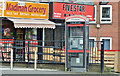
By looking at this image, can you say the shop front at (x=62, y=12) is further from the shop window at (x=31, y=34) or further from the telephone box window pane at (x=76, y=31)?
the telephone box window pane at (x=76, y=31)

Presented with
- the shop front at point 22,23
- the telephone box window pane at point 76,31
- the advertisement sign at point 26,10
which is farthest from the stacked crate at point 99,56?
the advertisement sign at point 26,10

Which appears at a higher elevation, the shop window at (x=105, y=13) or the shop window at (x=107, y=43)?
the shop window at (x=105, y=13)

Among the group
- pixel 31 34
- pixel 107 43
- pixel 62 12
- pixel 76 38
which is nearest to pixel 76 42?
pixel 76 38

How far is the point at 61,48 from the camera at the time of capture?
14453 millimetres

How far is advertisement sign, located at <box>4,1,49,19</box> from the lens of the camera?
52.2 ft

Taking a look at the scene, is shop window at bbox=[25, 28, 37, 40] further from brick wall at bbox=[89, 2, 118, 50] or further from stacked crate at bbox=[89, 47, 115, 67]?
brick wall at bbox=[89, 2, 118, 50]

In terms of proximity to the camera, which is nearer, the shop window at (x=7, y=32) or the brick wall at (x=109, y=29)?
the shop window at (x=7, y=32)

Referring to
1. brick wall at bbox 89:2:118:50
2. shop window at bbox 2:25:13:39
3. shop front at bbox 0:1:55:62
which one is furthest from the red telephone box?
brick wall at bbox 89:2:118:50

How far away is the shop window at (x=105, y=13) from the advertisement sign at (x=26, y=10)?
5939mm

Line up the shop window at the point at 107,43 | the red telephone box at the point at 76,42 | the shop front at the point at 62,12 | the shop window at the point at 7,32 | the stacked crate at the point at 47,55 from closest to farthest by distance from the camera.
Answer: the red telephone box at the point at 76,42 < the stacked crate at the point at 47,55 < the shop window at the point at 7,32 < the shop front at the point at 62,12 < the shop window at the point at 107,43

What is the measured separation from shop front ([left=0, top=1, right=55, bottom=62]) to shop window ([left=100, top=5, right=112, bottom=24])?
5918mm

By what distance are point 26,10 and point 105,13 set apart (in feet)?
24.3

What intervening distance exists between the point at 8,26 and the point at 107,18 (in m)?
8.06

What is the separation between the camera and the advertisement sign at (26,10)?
15898 millimetres
